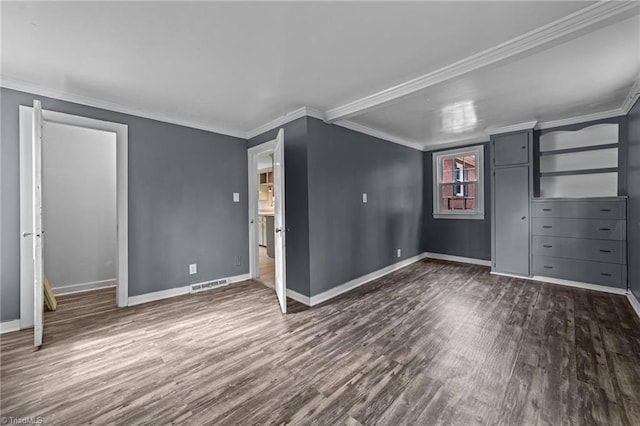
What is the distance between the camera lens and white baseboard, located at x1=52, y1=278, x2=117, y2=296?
11.9ft

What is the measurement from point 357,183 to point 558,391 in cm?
296

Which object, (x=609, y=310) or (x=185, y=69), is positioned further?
(x=609, y=310)

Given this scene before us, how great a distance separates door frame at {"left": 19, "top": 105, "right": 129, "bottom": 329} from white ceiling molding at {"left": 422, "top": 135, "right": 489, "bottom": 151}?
210 inches

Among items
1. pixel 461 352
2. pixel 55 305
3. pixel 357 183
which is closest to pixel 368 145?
pixel 357 183

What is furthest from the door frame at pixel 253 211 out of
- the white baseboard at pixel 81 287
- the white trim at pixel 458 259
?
the white trim at pixel 458 259

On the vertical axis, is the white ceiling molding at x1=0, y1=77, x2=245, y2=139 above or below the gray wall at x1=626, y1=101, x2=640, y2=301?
above

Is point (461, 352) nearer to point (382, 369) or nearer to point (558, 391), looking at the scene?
point (558, 391)

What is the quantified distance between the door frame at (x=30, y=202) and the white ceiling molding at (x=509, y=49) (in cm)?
287

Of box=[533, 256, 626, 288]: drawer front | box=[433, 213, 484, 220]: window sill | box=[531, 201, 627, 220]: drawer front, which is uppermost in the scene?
box=[531, 201, 627, 220]: drawer front

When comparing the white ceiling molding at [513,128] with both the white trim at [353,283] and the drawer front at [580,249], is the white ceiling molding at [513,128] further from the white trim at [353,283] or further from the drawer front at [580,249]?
the white trim at [353,283]

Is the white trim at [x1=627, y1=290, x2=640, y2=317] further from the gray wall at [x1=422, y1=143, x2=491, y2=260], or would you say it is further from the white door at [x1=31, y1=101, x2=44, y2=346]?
the white door at [x1=31, y1=101, x2=44, y2=346]

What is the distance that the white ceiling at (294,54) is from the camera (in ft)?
5.42

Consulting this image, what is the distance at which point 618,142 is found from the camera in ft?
12.0

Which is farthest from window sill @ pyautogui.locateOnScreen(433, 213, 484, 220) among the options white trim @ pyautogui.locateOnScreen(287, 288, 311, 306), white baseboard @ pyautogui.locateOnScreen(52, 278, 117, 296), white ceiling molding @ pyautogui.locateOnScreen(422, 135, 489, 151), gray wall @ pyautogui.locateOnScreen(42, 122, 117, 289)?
white baseboard @ pyautogui.locateOnScreen(52, 278, 117, 296)
